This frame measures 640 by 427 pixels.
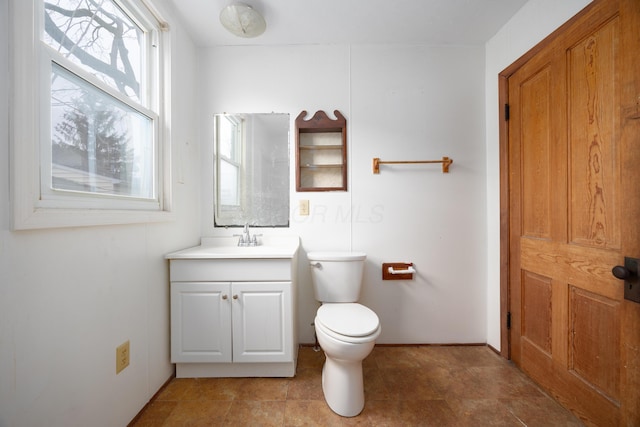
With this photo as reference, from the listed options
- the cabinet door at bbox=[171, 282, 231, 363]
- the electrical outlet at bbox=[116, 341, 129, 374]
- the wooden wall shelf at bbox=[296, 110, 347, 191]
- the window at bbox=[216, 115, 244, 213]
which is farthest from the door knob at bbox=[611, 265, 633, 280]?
the electrical outlet at bbox=[116, 341, 129, 374]

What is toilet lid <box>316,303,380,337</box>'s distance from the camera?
4.12 ft

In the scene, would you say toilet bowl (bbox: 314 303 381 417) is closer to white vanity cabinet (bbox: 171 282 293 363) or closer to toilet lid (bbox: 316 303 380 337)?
toilet lid (bbox: 316 303 380 337)

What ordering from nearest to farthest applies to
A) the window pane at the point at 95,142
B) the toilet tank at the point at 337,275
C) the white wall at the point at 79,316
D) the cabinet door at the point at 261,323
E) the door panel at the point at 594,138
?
the white wall at the point at 79,316 → the window pane at the point at 95,142 → the door panel at the point at 594,138 → the cabinet door at the point at 261,323 → the toilet tank at the point at 337,275

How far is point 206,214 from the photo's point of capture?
6.43 feet

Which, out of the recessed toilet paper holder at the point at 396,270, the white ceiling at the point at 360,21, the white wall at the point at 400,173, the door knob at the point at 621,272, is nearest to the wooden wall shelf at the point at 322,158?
the white wall at the point at 400,173

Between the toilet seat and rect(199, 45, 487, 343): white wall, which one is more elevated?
rect(199, 45, 487, 343): white wall

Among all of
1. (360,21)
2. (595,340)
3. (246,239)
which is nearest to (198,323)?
(246,239)

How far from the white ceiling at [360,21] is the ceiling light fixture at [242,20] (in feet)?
0.17

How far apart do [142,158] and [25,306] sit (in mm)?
890

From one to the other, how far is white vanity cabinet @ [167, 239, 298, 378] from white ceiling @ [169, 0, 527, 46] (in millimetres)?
1550

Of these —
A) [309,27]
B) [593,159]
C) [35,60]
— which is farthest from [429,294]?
[35,60]

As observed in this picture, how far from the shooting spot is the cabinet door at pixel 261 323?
4.97 ft

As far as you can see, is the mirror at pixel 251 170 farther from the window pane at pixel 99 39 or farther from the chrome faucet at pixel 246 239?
the window pane at pixel 99 39

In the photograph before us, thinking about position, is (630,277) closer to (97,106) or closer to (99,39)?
(97,106)
